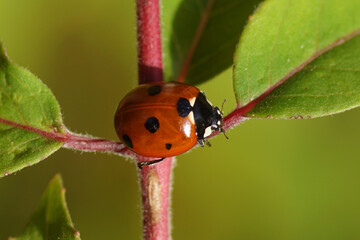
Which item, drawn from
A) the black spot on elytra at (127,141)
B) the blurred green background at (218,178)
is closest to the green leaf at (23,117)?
the black spot on elytra at (127,141)

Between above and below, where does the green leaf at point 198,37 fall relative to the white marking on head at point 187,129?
above

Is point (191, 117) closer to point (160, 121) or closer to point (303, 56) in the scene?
point (160, 121)

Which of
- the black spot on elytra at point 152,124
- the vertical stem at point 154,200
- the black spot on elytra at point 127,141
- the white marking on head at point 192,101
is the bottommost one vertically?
the vertical stem at point 154,200

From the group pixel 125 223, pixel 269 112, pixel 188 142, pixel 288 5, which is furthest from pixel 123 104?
pixel 125 223

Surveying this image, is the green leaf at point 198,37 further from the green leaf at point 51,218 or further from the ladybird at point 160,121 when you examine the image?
the green leaf at point 51,218

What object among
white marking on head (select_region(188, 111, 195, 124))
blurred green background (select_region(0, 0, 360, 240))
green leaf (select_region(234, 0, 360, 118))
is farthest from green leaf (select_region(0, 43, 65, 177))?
blurred green background (select_region(0, 0, 360, 240))

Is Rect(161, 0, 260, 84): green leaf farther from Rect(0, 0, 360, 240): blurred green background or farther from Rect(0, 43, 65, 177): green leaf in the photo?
Rect(0, 0, 360, 240): blurred green background
